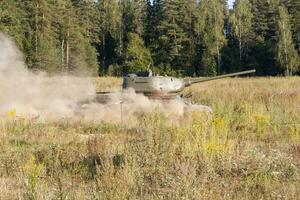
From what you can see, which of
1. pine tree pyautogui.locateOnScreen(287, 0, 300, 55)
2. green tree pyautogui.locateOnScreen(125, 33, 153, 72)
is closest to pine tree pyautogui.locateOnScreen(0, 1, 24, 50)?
green tree pyautogui.locateOnScreen(125, 33, 153, 72)

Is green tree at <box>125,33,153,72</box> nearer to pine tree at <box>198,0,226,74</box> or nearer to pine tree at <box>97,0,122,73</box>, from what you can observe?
pine tree at <box>198,0,226,74</box>

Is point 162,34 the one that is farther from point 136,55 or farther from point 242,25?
point 242,25

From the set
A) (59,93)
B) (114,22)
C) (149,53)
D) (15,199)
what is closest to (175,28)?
(149,53)

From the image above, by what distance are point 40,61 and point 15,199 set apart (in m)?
36.6

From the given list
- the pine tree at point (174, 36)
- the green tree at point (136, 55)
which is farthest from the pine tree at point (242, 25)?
the green tree at point (136, 55)

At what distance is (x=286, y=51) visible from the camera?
52.4m

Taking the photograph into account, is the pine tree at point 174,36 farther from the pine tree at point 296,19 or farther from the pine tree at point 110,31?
the pine tree at point 296,19

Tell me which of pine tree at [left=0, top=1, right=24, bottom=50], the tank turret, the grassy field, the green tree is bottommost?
the grassy field

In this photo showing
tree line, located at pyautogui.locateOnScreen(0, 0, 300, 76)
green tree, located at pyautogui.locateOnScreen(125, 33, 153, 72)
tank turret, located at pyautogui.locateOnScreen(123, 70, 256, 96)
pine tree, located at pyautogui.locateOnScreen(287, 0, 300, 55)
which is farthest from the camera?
pine tree, located at pyautogui.locateOnScreen(287, 0, 300, 55)

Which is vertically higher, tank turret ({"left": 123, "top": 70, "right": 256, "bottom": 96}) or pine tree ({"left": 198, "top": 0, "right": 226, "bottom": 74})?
pine tree ({"left": 198, "top": 0, "right": 226, "bottom": 74})

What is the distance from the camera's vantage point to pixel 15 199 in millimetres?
5262

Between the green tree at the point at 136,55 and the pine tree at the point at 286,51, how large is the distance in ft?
43.6

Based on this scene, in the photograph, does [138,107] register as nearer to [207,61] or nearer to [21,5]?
[21,5]

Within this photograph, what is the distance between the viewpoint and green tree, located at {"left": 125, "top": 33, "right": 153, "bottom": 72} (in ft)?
175
